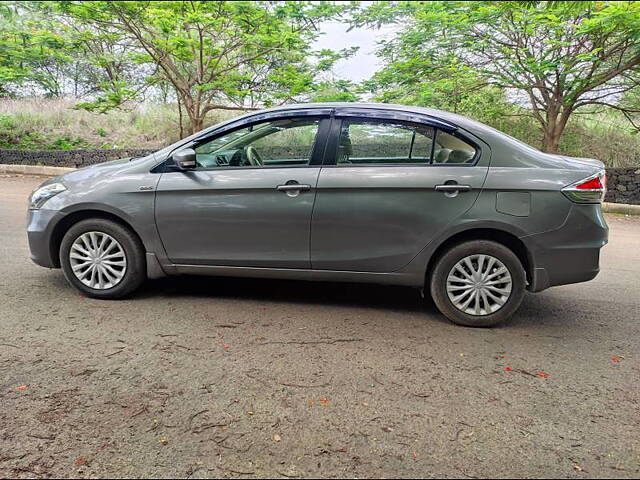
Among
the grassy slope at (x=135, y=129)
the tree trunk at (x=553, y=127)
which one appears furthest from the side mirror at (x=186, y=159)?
the grassy slope at (x=135, y=129)

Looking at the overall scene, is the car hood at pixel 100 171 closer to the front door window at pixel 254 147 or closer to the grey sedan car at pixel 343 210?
the grey sedan car at pixel 343 210

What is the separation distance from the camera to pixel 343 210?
3.99 m

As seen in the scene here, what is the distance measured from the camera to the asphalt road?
229 cm

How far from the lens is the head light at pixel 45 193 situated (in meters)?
4.42

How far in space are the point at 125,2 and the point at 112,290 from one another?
32.9 ft

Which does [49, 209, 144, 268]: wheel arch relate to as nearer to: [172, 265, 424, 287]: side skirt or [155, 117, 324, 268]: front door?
[155, 117, 324, 268]: front door

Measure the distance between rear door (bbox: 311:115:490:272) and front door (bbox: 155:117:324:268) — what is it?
0.18m

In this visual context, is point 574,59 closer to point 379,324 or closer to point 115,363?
point 379,324

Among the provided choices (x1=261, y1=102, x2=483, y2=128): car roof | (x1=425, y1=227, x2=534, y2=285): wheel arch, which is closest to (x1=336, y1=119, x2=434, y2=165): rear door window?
(x1=261, y1=102, x2=483, y2=128): car roof

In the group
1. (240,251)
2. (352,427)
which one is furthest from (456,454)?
(240,251)

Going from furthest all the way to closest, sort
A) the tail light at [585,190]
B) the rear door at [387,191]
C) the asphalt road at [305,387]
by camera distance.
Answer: the rear door at [387,191] → the tail light at [585,190] → the asphalt road at [305,387]

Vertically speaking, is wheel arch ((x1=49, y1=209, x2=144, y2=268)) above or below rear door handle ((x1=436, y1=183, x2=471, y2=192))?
below

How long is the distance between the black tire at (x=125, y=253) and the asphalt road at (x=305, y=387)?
121 millimetres

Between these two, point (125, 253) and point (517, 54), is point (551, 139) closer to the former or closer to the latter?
point (517, 54)
